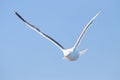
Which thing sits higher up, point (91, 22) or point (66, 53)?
point (66, 53)

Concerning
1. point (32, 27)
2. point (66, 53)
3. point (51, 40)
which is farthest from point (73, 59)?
point (32, 27)

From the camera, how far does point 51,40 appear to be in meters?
32.3

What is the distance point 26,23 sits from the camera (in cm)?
3534

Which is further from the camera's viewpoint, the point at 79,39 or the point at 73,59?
the point at 79,39

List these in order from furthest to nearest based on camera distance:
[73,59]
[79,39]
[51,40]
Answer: [51,40], [79,39], [73,59]

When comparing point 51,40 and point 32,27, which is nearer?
point 51,40

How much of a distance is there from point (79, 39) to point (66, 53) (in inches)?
112

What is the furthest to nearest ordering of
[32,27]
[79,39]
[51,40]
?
[32,27] < [51,40] < [79,39]

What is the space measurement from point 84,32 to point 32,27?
5.94 m

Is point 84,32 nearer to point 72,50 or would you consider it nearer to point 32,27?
point 72,50

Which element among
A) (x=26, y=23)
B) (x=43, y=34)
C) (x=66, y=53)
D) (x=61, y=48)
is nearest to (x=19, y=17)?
(x=26, y=23)

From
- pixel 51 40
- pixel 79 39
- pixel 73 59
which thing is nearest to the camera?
pixel 73 59

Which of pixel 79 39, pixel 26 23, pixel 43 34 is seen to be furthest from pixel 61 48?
pixel 26 23

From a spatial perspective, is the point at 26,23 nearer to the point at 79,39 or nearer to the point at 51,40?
the point at 51,40
